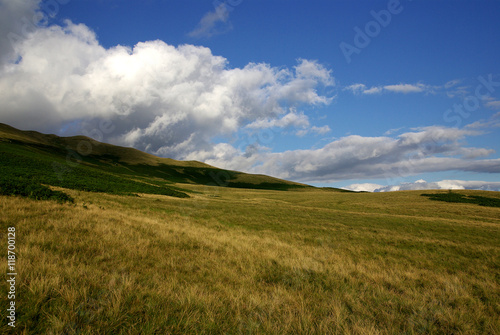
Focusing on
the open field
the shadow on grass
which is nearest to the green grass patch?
the open field

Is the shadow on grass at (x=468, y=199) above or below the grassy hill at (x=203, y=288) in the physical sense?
above

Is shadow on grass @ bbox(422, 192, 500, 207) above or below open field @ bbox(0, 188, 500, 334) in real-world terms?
above

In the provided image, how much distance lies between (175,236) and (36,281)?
22.6 ft

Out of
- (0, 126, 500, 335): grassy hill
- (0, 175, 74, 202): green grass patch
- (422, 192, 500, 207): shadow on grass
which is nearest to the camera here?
(0, 126, 500, 335): grassy hill

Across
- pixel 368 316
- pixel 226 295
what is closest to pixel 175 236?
pixel 226 295

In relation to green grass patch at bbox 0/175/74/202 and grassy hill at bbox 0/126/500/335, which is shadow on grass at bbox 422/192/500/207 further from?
green grass patch at bbox 0/175/74/202

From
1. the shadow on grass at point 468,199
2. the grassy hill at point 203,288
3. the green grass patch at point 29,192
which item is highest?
the shadow on grass at point 468,199

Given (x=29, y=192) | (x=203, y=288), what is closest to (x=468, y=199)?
(x=203, y=288)

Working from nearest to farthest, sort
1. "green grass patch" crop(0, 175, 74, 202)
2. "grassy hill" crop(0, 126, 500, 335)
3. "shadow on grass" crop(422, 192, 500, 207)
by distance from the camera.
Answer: "grassy hill" crop(0, 126, 500, 335)
"green grass patch" crop(0, 175, 74, 202)
"shadow on grass" crop(422, 192, 500, 207)

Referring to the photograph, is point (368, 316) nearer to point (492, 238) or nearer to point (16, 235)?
point (16, 235)

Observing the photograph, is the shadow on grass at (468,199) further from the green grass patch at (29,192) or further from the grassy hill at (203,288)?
the green grass patch at (29,192)

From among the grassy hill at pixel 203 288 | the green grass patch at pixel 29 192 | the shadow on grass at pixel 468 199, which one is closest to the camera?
the grassy hill at pixel 203 288

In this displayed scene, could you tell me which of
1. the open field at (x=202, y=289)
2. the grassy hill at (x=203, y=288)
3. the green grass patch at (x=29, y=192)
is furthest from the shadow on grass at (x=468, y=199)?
the green grass patch at (x=29, y=192)

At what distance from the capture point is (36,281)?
14.4 feet
